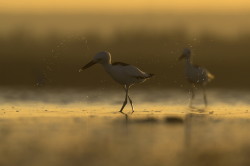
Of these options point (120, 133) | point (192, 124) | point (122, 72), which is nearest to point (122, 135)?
point (120, 133)

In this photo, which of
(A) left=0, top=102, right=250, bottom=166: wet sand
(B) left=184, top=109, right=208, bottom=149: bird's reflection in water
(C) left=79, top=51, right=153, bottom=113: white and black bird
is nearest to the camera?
(A) left=0, top=102, right=250, bottom=166: wet sand

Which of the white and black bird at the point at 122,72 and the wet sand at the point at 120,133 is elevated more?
the white and black bird at the point at 122,72

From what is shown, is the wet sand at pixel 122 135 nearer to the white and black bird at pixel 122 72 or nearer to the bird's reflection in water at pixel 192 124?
the bird's reflection in water at pixel 192 124

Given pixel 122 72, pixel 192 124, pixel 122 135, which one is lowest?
pixel 122 135

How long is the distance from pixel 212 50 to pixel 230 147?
2809 cm

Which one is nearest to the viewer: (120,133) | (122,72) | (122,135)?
(122,135)

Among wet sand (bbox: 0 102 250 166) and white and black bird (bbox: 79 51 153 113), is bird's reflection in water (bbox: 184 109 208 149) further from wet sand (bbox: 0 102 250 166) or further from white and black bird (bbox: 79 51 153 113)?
white and black bird (bbox: 79 51 153 113)

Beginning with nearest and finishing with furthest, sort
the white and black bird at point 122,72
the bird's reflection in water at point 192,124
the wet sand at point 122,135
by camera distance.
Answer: the wet sand at point 122,135 < the bird's reflection in water at point 192,124 < the white and black bird at point 122,72

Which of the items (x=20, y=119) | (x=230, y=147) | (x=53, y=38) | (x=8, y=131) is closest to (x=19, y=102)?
(x=20, y=119)

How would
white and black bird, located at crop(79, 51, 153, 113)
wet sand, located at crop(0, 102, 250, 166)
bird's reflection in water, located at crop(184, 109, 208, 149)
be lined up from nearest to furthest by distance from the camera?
1. wet sand, located at crop(0, 102, 250, 166)
2. bird's reflection in water, located at crop(184, 109, 208, 149)
3. white and black bird, located at crop(79, 51, 153, 113)

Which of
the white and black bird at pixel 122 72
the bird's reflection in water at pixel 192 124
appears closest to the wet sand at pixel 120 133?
the bird's reflection in water at pixel 192 124

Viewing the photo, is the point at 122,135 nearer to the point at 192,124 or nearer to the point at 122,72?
the point at 192,124

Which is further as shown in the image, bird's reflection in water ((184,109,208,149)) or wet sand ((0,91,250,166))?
bird's reflection in water ((184,109,208,149))

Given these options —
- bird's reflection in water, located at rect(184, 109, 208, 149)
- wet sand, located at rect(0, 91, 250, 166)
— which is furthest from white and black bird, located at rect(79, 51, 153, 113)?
bird's reflection in water, located at rect(184, 109, 208, 149)
